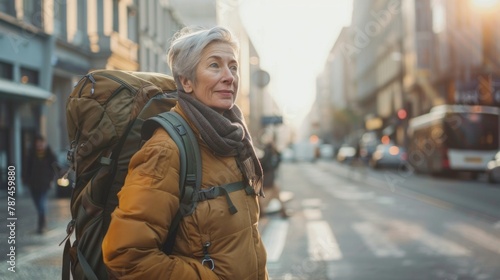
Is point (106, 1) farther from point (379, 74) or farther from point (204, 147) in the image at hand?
point (379, 74)

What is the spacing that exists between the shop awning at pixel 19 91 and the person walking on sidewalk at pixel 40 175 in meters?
6.33

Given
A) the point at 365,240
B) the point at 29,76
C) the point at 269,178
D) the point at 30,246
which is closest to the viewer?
the point at 30,246

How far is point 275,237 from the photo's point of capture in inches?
402

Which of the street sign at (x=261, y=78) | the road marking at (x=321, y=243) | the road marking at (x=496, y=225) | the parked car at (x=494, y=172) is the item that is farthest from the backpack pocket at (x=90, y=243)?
the parked car at (x=494, y=172)

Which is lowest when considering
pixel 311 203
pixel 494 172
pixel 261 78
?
pixel 311 203

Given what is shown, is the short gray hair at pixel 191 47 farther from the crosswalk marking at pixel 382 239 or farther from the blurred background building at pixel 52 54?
the blurred background building at pixel 52 54

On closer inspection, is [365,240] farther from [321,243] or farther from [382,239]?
[321,243]

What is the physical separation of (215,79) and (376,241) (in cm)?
775

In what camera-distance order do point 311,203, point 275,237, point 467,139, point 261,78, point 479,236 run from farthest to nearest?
1. point 467,139
2. point 261,78
3. point 311,203
4. point 275,237
5. point 479,236

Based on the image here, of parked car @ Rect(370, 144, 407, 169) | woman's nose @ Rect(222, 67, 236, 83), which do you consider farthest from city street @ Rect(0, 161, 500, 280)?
parked car @ Rect(370, 144, 407, 169)

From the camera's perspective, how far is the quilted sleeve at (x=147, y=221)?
2.02m

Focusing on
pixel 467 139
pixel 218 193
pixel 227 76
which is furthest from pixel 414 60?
pixel 218 193

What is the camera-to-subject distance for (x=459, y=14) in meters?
38.8

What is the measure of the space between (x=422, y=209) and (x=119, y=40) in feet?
41.5
